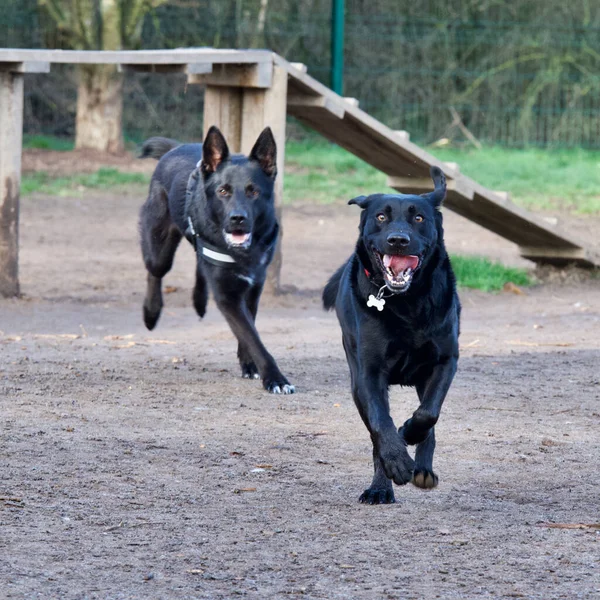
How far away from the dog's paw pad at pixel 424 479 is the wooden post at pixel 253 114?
500cm

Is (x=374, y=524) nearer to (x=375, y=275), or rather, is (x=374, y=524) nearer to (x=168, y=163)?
(x=375, y=275)

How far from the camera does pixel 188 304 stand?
907 centimetres

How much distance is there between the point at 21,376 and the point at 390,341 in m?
2.77

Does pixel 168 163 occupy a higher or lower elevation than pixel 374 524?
higher

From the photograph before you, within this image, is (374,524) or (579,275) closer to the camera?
(374,524)

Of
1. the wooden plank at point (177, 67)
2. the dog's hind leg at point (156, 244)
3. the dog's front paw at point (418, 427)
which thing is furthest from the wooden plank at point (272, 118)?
the dog's front paw at point (418, 427)

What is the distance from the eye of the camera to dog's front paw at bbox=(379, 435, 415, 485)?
3746 millimetres

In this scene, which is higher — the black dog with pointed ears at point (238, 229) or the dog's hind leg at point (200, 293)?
the black dog with pointed ears at point (238, 229)

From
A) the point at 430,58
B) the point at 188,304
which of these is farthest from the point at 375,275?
the point at 430,58

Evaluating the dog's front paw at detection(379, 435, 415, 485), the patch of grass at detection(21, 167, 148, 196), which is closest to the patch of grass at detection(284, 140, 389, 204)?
the patch of grass at detection(21, 167, 148, 196)

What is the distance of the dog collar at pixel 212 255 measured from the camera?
6344mm

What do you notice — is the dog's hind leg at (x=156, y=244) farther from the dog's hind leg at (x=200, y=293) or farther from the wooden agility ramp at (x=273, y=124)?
the wooden agility ramp at (x=273, y=124)

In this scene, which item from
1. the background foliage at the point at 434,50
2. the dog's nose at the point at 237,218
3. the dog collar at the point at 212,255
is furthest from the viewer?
the background foliage at the point at 434,50

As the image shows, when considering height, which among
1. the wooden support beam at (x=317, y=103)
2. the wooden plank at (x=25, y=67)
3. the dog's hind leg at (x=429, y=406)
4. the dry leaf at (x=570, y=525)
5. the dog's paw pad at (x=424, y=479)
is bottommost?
the dry leaf at (x=570, y=525)
